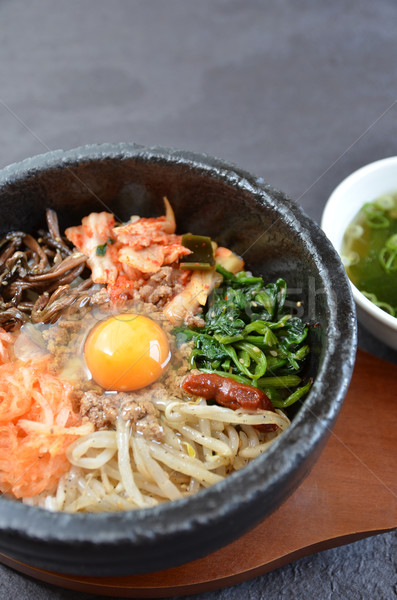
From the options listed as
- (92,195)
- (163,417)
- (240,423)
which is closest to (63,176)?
(92,195)

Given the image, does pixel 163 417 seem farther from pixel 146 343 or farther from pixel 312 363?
pixel 312 363

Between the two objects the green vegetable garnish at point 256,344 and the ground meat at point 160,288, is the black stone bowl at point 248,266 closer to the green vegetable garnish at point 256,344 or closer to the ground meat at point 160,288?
the green vegetable garnish at point 256,344

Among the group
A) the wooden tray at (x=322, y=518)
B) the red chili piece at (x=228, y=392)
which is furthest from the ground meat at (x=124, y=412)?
the wooden tray at (x=322, y=518)

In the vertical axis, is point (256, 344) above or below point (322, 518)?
above

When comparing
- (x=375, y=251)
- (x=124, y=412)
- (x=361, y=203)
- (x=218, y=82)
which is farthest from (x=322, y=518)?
(x=218, y=82)

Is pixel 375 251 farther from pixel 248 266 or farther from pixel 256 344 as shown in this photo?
pixel 256 344

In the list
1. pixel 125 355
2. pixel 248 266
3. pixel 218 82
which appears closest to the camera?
pixel 125 355

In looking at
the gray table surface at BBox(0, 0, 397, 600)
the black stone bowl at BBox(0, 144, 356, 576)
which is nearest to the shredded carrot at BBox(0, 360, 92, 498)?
the black stone bowl at BBox(0, 144, 356, 576)

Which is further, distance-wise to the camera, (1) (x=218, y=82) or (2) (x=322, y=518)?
(1) (x=218, y=82)
